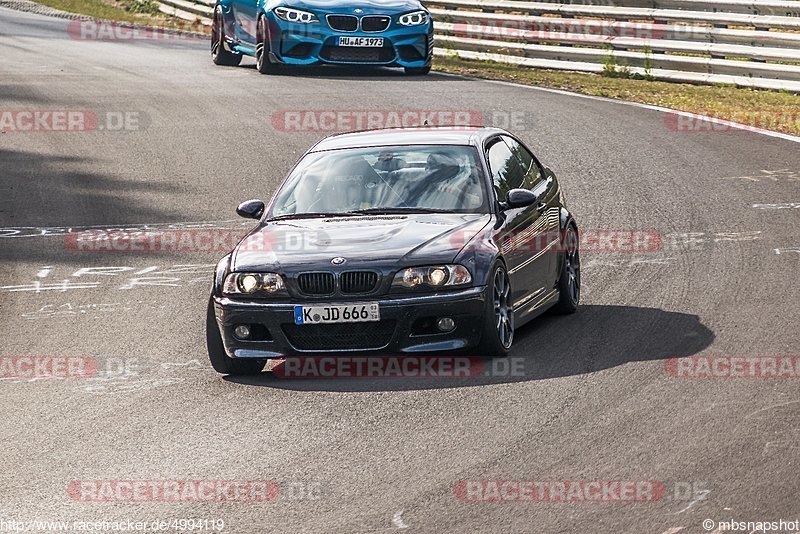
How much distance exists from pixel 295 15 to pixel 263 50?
53.0 inches

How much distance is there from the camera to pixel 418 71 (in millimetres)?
24297

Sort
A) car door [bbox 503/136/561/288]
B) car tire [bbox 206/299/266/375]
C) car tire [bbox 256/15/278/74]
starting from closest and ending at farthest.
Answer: car tire [bbox 206/299/266/375] < car door [bbox 503/136/561/288] < car tire [bbox 256/15/278/74]

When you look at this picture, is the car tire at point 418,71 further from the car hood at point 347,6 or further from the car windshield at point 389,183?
the car windshield at point 389,183

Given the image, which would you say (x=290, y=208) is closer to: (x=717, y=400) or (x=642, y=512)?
(x=717, y=400)

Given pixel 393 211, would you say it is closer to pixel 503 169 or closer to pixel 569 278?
pixel 503 169

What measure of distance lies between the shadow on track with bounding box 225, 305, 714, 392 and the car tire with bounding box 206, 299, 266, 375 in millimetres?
67

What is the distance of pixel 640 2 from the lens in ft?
81.8

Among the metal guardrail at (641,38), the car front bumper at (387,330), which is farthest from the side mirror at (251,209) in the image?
the metal guardrail at (641,38)

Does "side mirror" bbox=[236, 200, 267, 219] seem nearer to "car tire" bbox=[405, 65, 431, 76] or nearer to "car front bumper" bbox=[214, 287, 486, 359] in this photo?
"car front bumper" bbox=[214, 287, 486, 359]

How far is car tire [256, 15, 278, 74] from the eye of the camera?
23.6 meters

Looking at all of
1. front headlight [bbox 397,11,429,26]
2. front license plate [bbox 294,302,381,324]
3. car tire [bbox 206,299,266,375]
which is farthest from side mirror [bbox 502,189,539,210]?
front headlight [bbox 397,11,429,26]

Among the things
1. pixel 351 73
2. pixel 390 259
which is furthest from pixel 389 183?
pixel 351 73

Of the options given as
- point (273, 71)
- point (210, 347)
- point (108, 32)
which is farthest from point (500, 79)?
point (210, 347)

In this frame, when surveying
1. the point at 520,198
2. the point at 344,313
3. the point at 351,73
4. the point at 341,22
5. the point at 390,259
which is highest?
the point at 520,198
